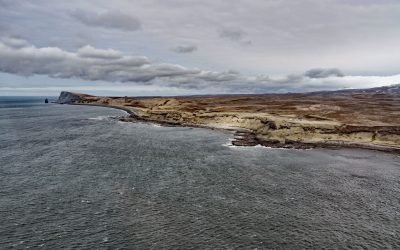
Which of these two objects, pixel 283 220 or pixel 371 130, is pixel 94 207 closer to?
pixel 283 220

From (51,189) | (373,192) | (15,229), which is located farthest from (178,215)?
(373,192)

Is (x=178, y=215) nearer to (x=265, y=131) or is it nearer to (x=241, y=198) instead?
(x=241, y=198)

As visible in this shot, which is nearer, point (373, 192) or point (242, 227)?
point (242, 227)

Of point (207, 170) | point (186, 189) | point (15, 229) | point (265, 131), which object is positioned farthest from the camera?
point (265, 131)

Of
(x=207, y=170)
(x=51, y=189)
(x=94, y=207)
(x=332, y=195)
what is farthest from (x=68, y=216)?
(x=332, y=195)

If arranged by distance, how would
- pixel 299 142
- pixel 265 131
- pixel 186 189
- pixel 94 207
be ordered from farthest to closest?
pixel 265 131
pixel 299 142
pixel 186 189
pixel 94 207

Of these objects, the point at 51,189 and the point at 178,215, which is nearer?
the point at 178,215
